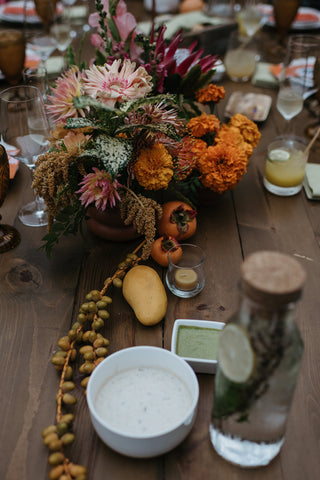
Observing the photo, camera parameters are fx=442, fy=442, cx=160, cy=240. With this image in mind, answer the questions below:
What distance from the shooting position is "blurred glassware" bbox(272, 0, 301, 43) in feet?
6.50

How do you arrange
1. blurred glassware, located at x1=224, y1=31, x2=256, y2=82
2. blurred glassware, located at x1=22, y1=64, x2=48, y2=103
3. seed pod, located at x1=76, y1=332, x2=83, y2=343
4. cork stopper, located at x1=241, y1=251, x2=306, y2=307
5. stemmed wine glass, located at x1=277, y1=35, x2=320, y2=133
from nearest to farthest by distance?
cork stopper, located at x1=241, y1=251, x2=306, y2=307
seed pod, located at x1=76, y1=332, x2=83, y2=343
blurred glassware, located at x1=22, y1=64, x2=48, y2=103
stemmed wine glass, located at x1=277, y1=35, x2=320, y2=133
blurred glassware, located at x1=224, y1=31, x2=256, y2=82

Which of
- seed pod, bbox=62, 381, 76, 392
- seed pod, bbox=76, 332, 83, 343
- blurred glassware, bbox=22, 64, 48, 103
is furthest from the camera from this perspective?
blurred glassware, bbox=22, 64, 48, 103

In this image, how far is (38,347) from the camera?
78 cm

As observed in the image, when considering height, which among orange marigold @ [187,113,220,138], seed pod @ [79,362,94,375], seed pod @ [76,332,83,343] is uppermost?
orange marigold @ [187,113,220,138]

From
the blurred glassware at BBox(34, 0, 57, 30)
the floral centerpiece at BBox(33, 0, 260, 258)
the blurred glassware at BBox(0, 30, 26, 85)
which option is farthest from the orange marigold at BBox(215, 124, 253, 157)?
the blurred glassware at BBox(34, 0, 57, 30)

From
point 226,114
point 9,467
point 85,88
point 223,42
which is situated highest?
point 85,88

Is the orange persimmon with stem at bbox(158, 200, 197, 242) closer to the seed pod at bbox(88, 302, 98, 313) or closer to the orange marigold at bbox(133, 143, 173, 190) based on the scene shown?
the orange marigold at bbox(133, 143, 173, 190)

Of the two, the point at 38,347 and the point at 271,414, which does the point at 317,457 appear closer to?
the point at 271,414

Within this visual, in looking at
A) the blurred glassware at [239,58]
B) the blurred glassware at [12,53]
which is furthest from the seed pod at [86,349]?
the blurred glassware at [239,58]

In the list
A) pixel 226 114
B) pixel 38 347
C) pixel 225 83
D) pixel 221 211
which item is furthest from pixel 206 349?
pixel 225 83

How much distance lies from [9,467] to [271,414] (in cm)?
37

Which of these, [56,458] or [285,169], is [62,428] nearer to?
[56,458]

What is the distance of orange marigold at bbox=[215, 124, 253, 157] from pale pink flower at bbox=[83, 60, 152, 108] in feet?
0.87

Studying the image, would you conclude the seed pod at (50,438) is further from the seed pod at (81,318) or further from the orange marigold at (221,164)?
the orange marigold at (221,164)
